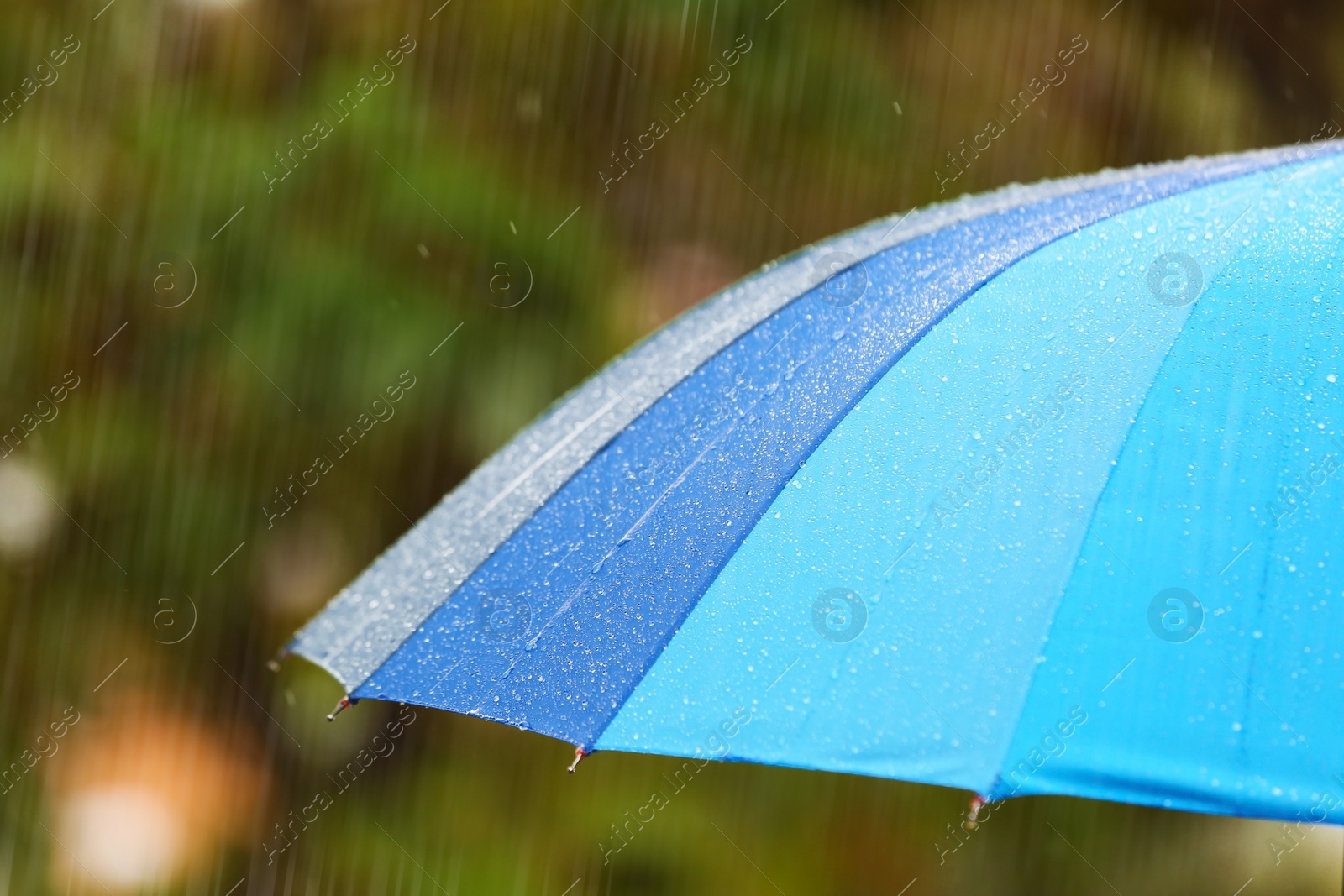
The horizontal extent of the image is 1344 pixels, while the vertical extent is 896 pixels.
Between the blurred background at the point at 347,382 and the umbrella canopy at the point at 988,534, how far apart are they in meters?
2.15

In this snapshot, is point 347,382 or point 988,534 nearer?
→ point 988,534

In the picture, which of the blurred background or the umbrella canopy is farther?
the blurred background

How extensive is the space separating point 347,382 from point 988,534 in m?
2.74

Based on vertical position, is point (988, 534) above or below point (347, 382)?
below

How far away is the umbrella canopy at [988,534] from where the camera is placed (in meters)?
1.16

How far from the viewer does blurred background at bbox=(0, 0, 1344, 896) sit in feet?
12.1

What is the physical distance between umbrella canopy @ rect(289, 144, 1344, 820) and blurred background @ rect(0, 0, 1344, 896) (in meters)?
2.15

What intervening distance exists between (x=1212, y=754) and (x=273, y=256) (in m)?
3.20

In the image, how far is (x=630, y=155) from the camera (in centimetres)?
411

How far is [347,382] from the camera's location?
366 cm

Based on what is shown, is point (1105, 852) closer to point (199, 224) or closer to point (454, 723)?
point (454, 723)

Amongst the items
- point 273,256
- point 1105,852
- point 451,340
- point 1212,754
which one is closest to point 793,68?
point 451,340

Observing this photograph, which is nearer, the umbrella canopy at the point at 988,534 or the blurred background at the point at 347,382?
the umbrella canopy at the point at 988,534

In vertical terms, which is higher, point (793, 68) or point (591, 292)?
point (793, 68)
